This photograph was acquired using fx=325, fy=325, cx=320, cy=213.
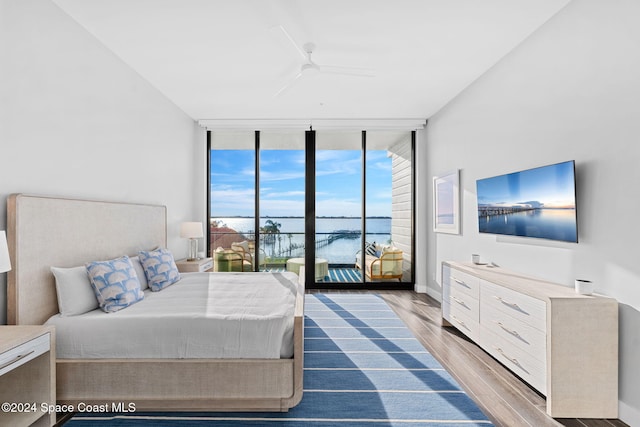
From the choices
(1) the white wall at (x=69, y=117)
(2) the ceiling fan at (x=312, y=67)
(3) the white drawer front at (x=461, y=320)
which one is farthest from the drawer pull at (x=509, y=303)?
(1) the white wall at (x=69, y=117)

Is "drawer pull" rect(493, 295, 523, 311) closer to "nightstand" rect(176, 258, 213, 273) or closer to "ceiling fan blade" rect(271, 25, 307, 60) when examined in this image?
"ceiling fan blade" rect(271, 25, 307, 60)

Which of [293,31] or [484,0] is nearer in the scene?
[484,0]

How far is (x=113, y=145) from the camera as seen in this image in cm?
308

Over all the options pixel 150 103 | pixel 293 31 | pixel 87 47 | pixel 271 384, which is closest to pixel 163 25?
pixel 87 47

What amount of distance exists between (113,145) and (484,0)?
10.9ft

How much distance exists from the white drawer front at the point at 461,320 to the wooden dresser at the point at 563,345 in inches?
17.4

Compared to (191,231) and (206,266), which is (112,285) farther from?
(206,266)

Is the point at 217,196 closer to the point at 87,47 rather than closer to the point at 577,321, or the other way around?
the point at 87,47

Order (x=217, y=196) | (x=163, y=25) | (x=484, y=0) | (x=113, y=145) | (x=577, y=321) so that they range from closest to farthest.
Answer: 1. (x=577, y=321)
2. (x=484, y=0)
3. (x=163, y=25)
4. (x=113, y=145)
5. (x=217, y=196)

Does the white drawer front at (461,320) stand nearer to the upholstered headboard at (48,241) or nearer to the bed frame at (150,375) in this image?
the bed frame at (150,375)

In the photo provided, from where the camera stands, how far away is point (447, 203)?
4352mm

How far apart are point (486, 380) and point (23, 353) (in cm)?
296

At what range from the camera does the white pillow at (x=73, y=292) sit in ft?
7.31

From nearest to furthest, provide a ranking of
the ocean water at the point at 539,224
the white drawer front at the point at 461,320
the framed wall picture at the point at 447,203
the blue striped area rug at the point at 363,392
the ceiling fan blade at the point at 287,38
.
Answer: the blue striped area rug at the point at 363,392, the ocean water at the point at 539,224, the ceiling fan blade at the point at 287,38, the white drawer front at the point at 461,320, the framed wall picture at the point at 447,203
